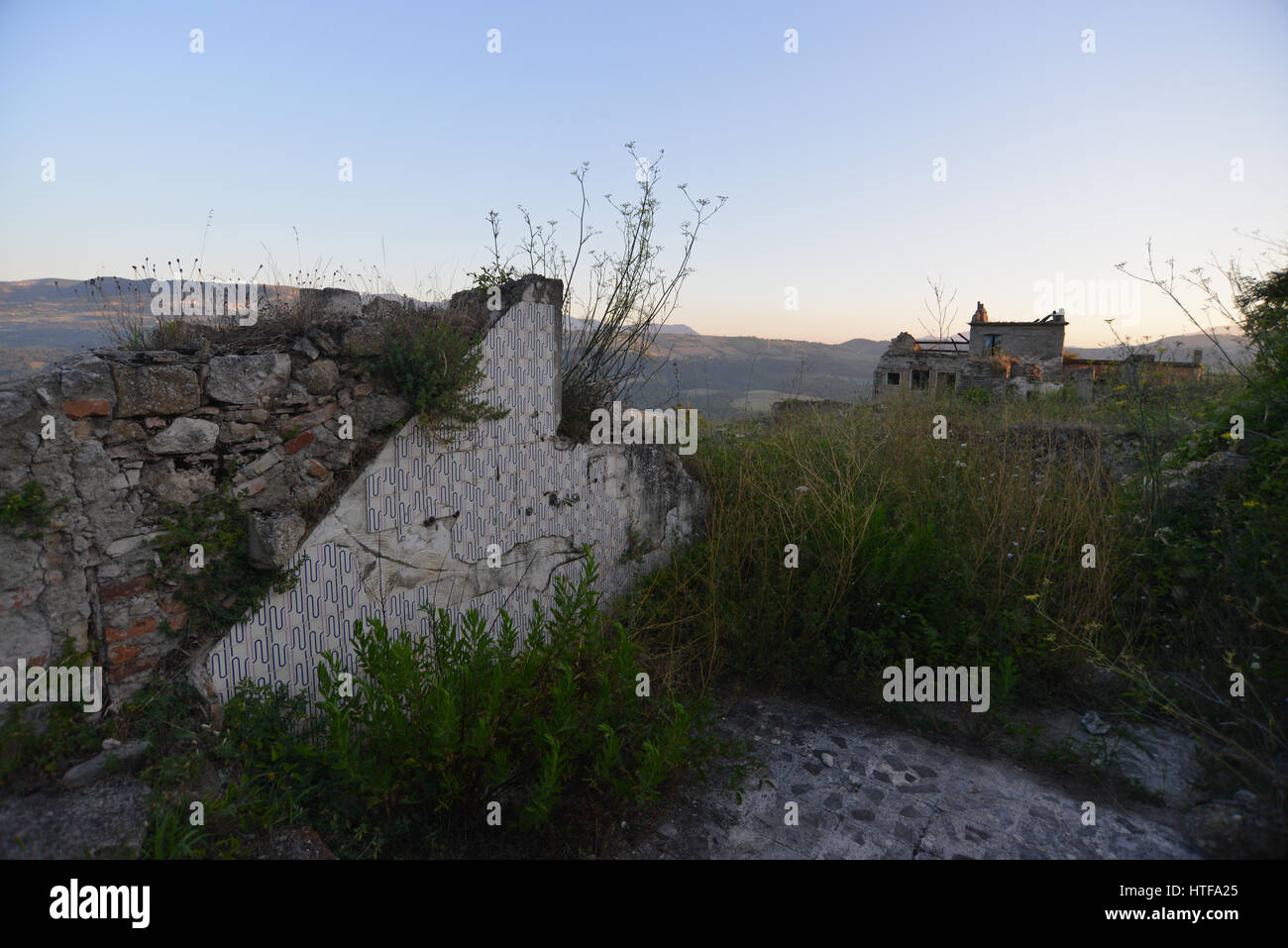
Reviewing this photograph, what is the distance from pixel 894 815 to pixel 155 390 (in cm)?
394

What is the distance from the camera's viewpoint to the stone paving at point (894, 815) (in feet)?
9.52

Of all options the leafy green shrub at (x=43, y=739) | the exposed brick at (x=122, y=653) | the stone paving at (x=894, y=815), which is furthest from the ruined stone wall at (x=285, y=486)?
the stone paving at (x=894, y=815)

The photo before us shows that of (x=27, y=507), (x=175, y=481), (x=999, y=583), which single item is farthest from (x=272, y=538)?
(x=999, y=583)

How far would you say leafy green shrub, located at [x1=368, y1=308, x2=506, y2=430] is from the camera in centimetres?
339

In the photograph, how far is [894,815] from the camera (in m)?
3.13

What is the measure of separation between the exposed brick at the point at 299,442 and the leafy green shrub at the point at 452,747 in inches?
40.9

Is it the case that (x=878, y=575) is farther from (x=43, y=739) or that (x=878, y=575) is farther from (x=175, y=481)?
(x=43, y=739)

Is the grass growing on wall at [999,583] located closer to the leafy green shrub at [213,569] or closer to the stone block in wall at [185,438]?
the leafy green shrub at [213,569]

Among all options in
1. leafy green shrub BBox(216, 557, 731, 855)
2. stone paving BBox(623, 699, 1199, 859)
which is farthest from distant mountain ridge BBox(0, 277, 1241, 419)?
stone paving BBox(623, 699, 1199, 859)
